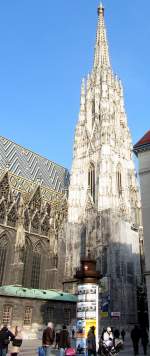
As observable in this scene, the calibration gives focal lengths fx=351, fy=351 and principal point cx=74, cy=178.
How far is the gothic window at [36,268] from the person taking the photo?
35.1 meters

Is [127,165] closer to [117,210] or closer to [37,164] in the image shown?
[117,210]

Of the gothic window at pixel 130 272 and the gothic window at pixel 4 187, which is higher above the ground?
the gothic window at pixel 4 187

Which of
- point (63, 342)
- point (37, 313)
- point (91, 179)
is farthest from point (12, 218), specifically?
point (63, 342)

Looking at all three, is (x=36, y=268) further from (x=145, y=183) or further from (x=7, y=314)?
(x=145, y=183)

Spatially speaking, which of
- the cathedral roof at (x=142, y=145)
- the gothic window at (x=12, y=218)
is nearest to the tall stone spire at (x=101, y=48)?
the gothic window at (x=12, y=218)

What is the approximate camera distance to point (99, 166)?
39.7 m

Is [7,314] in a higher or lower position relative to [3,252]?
lower

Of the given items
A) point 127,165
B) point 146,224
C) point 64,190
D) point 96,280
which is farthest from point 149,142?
point 64,190

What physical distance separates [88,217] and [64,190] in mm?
9639

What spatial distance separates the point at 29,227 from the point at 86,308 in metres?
23.8

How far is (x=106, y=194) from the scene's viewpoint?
3706 centimetres

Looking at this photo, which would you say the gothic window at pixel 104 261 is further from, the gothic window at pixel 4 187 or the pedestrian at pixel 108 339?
the pedestrian at pixel 108 339

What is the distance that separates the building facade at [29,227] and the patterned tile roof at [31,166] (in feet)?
0.52

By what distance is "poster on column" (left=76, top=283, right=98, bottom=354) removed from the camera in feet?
40.9
